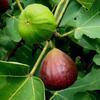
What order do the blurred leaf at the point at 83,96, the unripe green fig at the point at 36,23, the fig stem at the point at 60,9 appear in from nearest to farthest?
the unripe green fig at the point at 36,23
the fig stem at the point at 60,9
the blurred leaf at the point at 83,96

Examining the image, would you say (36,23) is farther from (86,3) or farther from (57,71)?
(86,3)

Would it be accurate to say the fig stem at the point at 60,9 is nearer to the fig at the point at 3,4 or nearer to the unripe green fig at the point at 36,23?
the unripe green fig at the point at 36,23

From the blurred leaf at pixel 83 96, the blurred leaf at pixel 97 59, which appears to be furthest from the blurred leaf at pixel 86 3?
the blurred leaf at pixel 83 96

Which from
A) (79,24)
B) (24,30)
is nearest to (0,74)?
(24,30)

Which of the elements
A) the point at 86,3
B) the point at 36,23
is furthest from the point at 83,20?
the point at 36,23

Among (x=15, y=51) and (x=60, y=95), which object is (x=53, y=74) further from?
(x=15, y=51)
